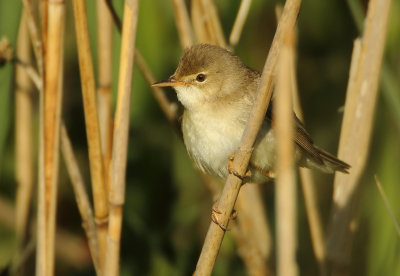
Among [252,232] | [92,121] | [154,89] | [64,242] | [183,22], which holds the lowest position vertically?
[64,242]

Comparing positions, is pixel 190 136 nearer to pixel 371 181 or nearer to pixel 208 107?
pixel 208 107

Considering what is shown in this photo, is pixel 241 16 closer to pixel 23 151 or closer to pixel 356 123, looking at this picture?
pixel 356 123

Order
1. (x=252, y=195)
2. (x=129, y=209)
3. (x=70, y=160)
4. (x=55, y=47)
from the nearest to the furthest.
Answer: (x=55, y=47) < (x=70, y=160) < (x=252, y=195) < (x=129, y=209)

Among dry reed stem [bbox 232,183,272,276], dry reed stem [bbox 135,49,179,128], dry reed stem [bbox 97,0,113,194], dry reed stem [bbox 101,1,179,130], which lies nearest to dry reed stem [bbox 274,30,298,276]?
dry reed stem [bbox 97,0,113,194]

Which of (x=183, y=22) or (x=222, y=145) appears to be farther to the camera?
(x=183, y=22)

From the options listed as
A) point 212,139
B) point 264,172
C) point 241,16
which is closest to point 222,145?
point 212,139

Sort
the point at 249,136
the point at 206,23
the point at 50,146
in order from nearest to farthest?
the point at 249,136, the point at 50,146, the point at 206,23

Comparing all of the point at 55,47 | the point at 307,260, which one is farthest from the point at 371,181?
the point at 55,47
